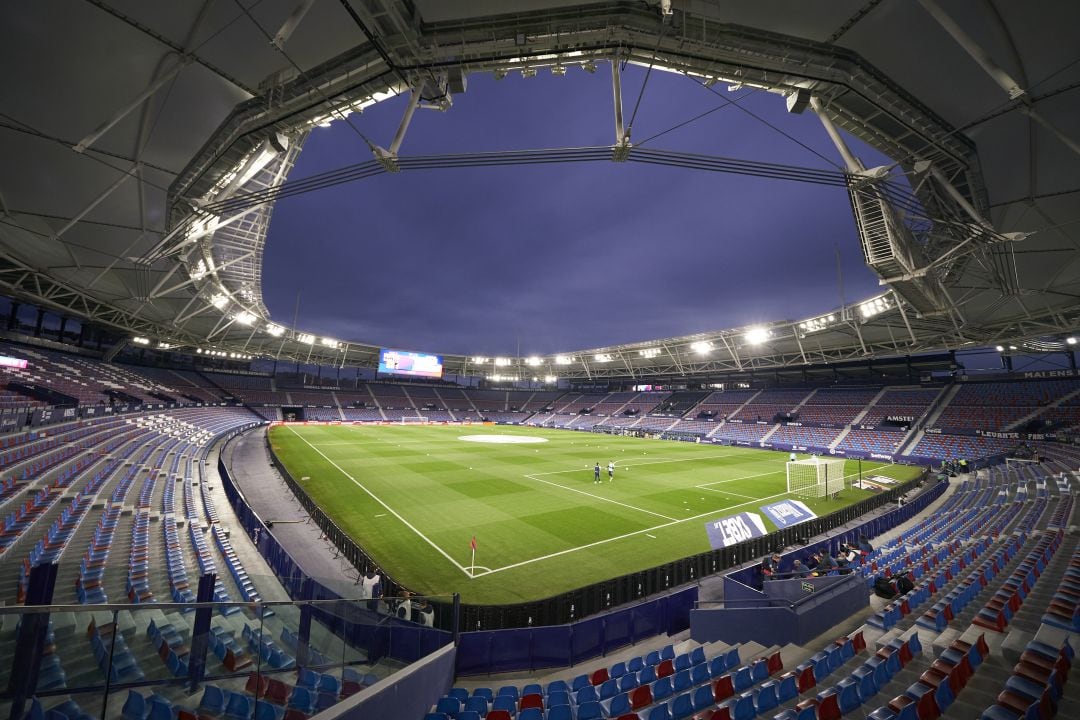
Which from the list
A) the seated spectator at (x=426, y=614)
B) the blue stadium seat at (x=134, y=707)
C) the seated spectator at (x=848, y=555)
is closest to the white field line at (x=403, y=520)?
the seated spectator at (x=426, y=614)

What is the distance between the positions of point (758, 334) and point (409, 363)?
52.4 metres

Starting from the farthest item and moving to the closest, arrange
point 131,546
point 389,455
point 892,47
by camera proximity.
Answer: point 389,455 → point 131,546 → point 892,47

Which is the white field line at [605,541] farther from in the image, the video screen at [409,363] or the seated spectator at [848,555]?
the video screen at [409,363]

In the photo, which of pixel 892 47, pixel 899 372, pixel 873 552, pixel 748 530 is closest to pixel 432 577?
pixel 748 530

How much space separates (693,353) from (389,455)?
41.3 metres

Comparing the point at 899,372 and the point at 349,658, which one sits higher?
the point at 899,372

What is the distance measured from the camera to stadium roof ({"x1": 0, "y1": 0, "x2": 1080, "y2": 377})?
8.84 meters

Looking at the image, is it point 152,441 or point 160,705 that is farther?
point 152,441

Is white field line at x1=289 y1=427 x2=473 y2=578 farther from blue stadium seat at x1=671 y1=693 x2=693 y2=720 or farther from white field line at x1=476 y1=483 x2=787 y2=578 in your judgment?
blue stadium seat at x1=671 y1=693 x2=693 y2=720

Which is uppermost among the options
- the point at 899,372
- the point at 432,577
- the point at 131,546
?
the point at 899,372

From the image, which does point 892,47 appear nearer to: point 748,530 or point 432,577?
point 748,530

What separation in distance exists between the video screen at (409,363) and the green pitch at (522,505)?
93.0 feet

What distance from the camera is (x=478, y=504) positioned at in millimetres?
22609

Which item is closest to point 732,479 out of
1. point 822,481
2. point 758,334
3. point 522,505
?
point 822,481
